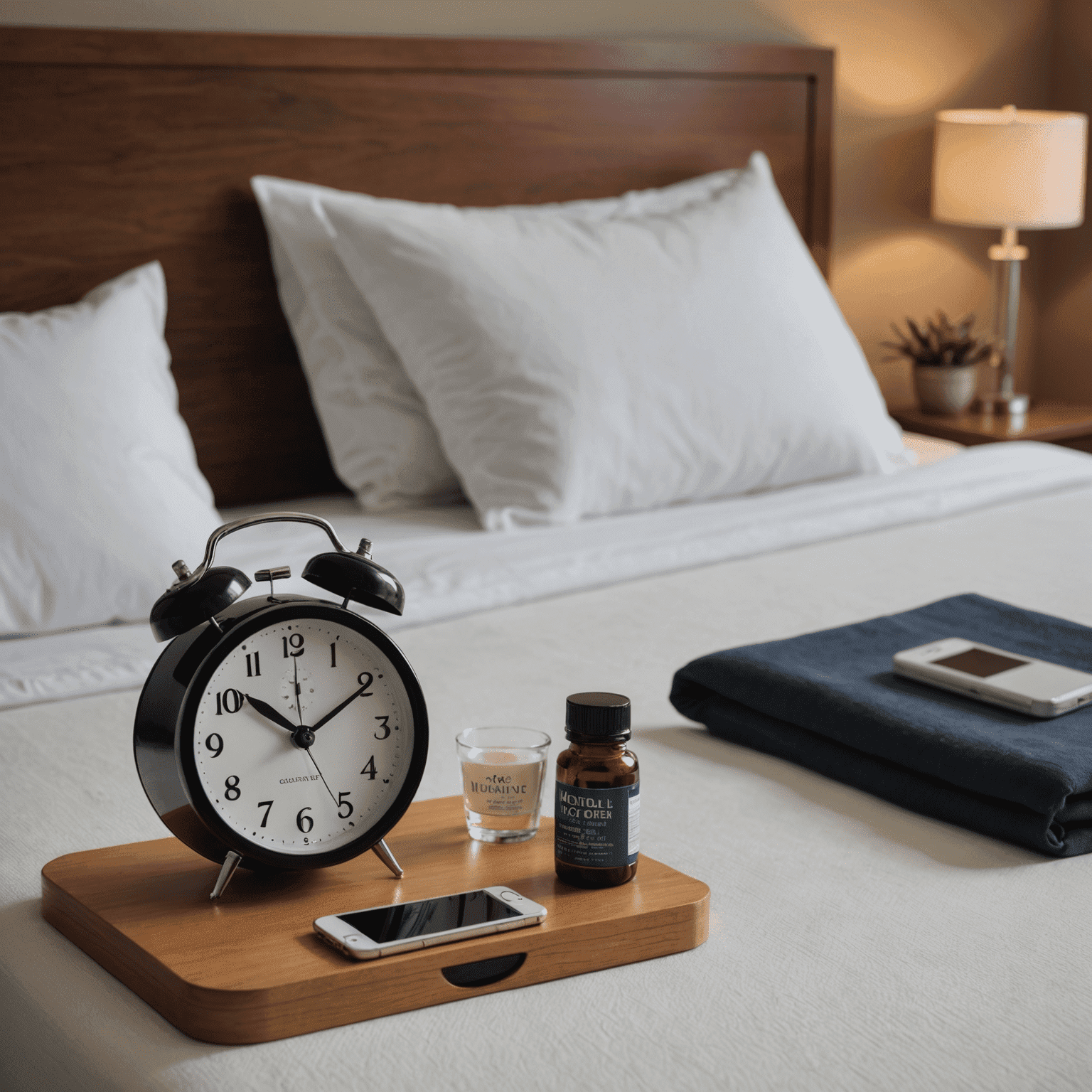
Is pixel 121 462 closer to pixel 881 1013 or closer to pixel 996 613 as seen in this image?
pixel 996 613

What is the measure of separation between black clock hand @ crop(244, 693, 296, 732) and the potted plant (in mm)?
2375

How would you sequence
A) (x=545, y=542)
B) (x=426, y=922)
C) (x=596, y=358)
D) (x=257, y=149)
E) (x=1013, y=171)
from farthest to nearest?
(x=1013, y=171) < (x=257, y=149) < (x=596, y=358) < (x=545, y=542) < (x=426, y=922)

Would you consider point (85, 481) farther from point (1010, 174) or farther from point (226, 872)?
point (1010, 174)

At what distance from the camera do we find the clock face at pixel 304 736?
808mm

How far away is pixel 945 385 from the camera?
295 cm

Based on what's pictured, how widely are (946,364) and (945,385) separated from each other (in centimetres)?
5

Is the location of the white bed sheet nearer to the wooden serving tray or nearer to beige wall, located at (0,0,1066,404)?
the wooden serving tray

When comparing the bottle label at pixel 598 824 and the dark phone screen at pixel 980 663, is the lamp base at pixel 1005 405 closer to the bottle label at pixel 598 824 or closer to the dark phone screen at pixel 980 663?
the dark phone screen at pixel 980 663

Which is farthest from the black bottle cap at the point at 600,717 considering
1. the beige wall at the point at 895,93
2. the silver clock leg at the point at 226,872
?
the beige wall at the point at 895,93

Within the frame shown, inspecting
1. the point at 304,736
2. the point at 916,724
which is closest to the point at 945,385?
the point at 916,724

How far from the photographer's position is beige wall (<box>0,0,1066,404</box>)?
104 inches

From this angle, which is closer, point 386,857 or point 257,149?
point 386,857

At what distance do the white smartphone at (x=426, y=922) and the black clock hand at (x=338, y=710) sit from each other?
0.11 meters

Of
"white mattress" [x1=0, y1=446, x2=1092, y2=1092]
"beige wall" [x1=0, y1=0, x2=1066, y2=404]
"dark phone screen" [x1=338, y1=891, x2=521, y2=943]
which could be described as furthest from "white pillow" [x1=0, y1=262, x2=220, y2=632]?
"beige wall" [x1=0, y1=0, x2=1066, y2=404]
